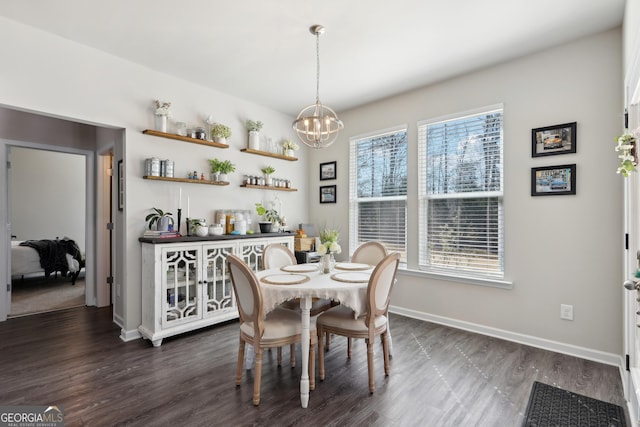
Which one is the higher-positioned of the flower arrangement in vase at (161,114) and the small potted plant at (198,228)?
the flower arrangement in vase at (161,114)

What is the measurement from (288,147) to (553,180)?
3.12 m

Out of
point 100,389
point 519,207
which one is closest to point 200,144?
point 100,389

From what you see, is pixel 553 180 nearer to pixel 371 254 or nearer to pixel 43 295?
pixel 371 254

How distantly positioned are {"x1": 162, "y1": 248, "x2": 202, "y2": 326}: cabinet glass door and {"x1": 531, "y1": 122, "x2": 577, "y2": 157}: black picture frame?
342 cm

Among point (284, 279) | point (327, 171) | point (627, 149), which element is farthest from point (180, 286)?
point (627, 149)

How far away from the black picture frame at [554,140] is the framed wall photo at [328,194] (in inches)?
97.4

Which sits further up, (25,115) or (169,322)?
(25,115)

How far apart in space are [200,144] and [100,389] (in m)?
2.50

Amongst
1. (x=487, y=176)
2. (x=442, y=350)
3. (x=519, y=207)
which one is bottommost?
(x=442, y=350)

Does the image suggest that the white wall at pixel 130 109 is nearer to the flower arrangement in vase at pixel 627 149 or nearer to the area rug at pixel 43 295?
the area rug at pixel 43 295

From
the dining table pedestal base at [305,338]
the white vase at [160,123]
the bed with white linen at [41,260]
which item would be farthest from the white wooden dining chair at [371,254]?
the bed with white linen at [41,260]

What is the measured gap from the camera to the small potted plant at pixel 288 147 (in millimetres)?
4535

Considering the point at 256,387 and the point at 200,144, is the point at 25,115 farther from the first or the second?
the point at 256,387

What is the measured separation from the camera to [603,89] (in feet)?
8.61
